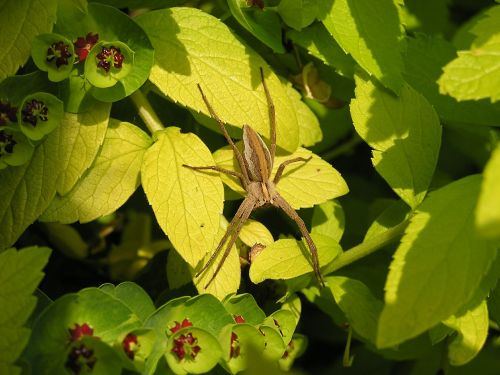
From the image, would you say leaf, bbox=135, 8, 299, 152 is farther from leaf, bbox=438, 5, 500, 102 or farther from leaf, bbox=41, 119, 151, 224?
leaf, bbox=438, 5, 500, 102

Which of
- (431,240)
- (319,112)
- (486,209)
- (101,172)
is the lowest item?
(319,112)

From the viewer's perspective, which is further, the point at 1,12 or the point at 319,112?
the point at 319,112

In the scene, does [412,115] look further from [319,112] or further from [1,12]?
[1,12]

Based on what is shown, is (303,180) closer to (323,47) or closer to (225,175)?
(225,175)

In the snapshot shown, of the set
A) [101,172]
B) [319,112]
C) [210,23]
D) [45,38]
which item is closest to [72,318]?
[101,172]

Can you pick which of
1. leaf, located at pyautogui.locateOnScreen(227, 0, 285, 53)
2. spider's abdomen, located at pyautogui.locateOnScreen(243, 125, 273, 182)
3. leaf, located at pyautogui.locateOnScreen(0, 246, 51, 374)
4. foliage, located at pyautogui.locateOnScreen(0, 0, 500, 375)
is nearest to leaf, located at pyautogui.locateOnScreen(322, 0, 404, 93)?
foliage, located at pyautogui.locateOnScreen(0, 0, 500, 375)

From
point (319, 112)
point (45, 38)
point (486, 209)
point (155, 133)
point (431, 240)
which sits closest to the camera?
point (486, 209)

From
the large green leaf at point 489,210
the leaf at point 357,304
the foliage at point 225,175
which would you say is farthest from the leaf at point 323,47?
the large green leaf at point 489,210
